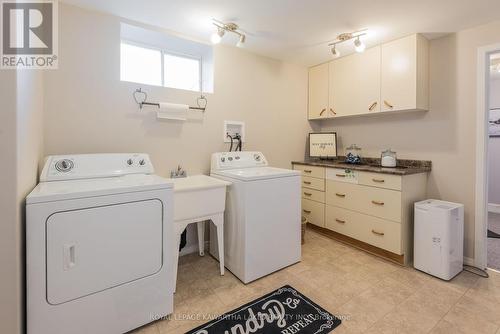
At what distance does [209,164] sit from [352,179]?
60.4 inches

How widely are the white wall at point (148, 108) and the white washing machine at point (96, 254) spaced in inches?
16.7

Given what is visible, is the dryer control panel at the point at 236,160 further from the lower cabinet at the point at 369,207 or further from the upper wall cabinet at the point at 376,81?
the upper wall cabinet at the point at 376,81

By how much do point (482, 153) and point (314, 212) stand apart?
1.68 m

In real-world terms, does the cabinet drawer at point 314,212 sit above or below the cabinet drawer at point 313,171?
below

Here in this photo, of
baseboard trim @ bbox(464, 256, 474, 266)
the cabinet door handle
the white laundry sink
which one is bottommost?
baseboard trim @ bbox(464, 256, 474, 266)

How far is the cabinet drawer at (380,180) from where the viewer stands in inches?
86.0

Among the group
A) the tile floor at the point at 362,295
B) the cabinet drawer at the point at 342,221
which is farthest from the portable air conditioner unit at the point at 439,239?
the cabinet drawer at the point at 342,221

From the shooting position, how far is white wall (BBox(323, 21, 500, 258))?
7.12 ft

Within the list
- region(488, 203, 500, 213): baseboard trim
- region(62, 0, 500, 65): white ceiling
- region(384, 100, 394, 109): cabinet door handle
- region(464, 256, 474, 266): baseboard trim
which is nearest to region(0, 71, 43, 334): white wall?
region(62, 0, 500, 65): white ceiling

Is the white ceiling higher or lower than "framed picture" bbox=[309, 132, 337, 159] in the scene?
higher

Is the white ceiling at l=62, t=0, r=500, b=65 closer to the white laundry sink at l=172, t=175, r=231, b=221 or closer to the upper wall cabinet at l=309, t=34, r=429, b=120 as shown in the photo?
the upper wall cabinet at l=309, t=34, r=429, b=120

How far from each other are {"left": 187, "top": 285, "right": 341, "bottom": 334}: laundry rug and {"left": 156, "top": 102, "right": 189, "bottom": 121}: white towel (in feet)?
5.52

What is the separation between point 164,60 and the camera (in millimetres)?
2502

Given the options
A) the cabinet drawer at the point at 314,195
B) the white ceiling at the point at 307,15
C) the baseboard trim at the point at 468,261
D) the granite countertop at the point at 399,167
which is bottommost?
the baseboard trim at the point at 468,261
